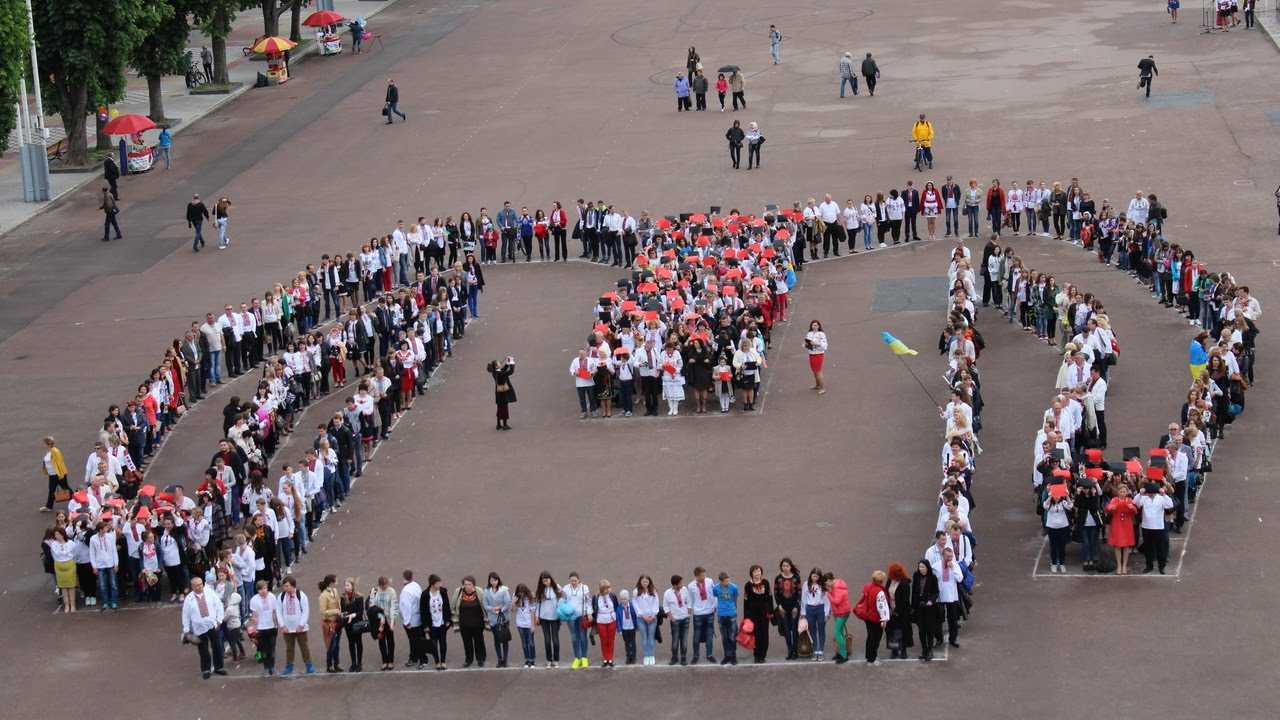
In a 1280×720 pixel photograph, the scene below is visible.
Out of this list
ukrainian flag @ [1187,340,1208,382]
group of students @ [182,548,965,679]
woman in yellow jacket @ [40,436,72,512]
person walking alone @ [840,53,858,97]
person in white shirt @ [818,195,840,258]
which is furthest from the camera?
person walking alone @ [840,53,858,97]

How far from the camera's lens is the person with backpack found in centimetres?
2341

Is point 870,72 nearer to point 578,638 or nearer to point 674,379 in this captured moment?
point 674,379

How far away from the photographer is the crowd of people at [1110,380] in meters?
25.5

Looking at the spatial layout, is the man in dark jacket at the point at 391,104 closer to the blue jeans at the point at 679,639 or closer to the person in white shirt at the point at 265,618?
the person in white shirt at the point at 265,618

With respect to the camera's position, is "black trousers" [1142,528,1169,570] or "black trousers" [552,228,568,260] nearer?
"black trousers" [1142,528,1169,570]

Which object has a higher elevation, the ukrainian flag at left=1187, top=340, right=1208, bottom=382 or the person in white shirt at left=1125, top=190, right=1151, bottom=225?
the person in white shirt at left=1125, top=190, right=1151, bottom=225

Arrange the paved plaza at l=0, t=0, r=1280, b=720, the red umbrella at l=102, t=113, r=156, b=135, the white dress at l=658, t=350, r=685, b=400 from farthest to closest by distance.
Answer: the red umbrella at l=102, t=113, r=156, b=135 < the white dress at l=658, t=350, r=685, b=400 < the paved plaza at l=0, t=0, r=1280, b=720

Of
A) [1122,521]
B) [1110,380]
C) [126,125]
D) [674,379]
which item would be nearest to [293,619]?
[674,379]

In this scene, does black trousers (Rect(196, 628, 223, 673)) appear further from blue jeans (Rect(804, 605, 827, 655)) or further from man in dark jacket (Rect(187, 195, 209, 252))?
man in dark jacket (Rect(187, 195, 209, 252))

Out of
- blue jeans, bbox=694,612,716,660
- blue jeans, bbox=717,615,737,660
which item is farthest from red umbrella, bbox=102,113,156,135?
blue jeans, bbox=717,615,737,660

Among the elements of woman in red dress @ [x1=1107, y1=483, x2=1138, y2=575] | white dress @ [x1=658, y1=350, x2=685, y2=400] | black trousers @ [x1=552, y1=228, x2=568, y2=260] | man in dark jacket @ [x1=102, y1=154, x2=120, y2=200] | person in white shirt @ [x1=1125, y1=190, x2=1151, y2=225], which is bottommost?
woman in red dress @ [x1=1107, y1=483, x2=1138, y2=575]

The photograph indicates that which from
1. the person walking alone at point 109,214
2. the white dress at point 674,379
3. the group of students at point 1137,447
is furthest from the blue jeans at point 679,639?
the person walking alone at point 109,214

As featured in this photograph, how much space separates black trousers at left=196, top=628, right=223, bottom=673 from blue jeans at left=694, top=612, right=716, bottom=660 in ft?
20.6

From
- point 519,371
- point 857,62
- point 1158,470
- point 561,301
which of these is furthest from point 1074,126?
point 1158,470
